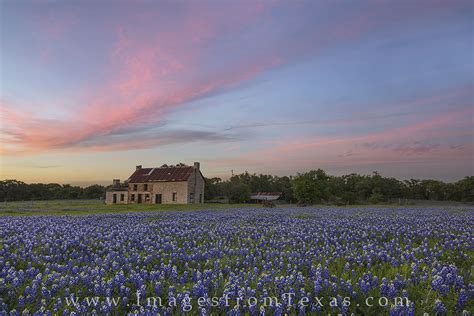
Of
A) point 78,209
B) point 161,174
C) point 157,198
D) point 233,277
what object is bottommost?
point 157,198

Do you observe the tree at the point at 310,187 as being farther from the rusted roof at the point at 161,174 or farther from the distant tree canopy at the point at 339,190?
the rusted roof at the point at 161,174

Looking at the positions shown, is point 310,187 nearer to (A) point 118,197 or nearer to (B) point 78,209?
(A) point 118,197

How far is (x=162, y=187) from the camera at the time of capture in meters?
77.7

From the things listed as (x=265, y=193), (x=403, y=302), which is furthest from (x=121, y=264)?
(x=265, y=193)

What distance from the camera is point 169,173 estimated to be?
79000mm

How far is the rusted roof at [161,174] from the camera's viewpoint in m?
76.3

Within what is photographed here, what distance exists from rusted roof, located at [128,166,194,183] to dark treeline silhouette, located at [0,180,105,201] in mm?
32176

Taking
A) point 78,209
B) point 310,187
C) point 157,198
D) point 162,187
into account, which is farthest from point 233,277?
point 310,187

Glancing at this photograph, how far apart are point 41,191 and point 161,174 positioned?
4781 cm

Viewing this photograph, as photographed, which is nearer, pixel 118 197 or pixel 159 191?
pixel 159 191

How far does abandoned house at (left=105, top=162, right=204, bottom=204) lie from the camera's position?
75000 millimetres

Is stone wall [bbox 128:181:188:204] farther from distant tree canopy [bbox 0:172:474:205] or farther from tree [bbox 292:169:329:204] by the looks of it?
tree [bbox 292:169:329:204]

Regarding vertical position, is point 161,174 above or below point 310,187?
above

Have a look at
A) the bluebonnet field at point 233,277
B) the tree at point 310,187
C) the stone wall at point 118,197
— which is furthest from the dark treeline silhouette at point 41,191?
the bluebonnet field at point 233,277
